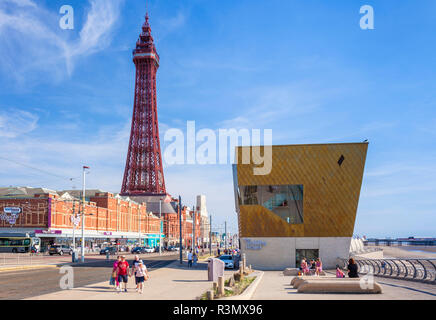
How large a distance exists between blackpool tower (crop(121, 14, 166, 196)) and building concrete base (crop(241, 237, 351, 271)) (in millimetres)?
85690

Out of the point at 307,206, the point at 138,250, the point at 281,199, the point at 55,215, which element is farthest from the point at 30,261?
the point at 138,250

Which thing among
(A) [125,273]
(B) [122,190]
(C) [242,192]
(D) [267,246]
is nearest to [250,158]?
(C) [242,192]

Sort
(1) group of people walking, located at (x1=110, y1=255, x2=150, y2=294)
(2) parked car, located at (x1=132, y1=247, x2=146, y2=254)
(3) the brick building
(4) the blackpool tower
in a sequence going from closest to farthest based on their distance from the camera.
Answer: (1) group of people walking, located at (x1=110, y1=255, x2=150, y2=294)
(3) the brick building
(2) parked car, located at (x1=132, y1=247, x2=146, y2=254)
(4) the blackpool tower

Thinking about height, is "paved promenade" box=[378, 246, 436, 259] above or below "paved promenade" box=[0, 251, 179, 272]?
A: below

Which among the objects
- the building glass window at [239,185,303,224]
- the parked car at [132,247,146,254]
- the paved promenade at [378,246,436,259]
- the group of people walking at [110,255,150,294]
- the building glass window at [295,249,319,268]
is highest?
the building glass window at [239,185,303,224]

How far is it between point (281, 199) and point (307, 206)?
12.3 ft

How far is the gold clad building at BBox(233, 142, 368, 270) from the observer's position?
1660 inches

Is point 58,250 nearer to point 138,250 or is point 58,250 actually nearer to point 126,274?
point 138,250

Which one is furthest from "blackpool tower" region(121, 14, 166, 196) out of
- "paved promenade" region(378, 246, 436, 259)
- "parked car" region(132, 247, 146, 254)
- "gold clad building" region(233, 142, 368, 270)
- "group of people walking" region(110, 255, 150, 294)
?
"group of people walking" region(110, 255, 150, 294)

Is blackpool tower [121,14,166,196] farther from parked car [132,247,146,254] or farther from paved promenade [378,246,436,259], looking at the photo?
paved promenade [378,246,436,259]

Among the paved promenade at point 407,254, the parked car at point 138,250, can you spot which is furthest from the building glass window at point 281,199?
the parked car at point 138,250
